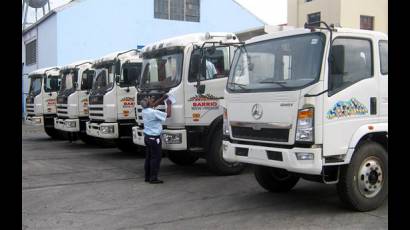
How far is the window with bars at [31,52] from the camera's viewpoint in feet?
94.6

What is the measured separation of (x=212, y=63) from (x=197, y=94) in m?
0.65

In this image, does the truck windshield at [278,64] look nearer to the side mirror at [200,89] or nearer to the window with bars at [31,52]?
the side mirror at [200,89]

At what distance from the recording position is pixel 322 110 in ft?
19.4

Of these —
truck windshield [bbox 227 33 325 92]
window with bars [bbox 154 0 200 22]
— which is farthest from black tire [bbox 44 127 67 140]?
truck windshield [bbox 227 33 325 92]

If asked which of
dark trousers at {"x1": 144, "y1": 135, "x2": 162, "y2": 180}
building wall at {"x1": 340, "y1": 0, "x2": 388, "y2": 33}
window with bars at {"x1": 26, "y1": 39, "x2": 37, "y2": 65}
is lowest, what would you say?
dark trousers at {"x1": 144, "y1": 135, "x2": 162, "y2": 180}

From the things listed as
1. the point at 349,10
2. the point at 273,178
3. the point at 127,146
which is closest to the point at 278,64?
the point at 273,178

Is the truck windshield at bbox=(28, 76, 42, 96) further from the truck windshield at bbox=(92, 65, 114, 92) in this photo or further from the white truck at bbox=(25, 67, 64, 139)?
the truck windshield at bbox=(92, 65, 114, 92)

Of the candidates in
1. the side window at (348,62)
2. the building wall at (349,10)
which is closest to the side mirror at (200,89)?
the side window at (348,62)

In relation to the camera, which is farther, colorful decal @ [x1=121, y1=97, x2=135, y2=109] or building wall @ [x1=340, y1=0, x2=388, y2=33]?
building wall @ [x1=340, y1=0, x2=388, y2=33]

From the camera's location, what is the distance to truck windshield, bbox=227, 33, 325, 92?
19.9 ft

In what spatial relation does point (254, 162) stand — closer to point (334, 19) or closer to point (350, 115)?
point (350, 115)

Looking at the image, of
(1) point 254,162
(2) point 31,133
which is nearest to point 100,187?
(1) point 254,162

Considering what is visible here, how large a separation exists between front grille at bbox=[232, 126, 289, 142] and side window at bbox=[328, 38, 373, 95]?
78 cm
